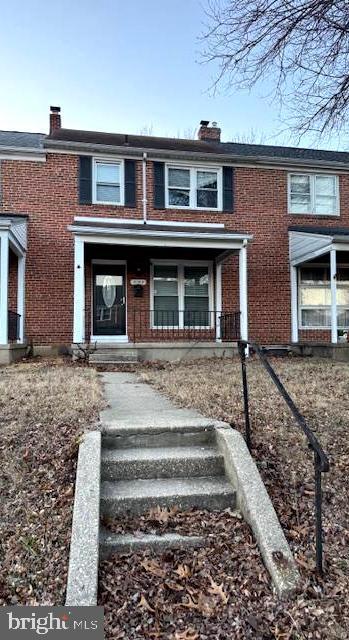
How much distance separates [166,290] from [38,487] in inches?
384

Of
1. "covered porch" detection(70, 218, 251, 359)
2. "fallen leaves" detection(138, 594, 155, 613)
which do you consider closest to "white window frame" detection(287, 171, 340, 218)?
"covered porch" detection(70, 218, 251, 359)

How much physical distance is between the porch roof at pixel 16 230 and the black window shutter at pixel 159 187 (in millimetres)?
3448

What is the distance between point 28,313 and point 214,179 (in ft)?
20.4

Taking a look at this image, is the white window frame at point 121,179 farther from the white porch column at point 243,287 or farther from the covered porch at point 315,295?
the covered porch at point 315,295

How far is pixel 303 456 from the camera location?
12.4 ft

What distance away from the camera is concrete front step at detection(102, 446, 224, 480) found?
11.0 feet

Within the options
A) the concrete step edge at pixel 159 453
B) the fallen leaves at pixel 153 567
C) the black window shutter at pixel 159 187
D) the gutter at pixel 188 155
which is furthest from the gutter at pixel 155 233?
the fallen leaves at pixel 153 567

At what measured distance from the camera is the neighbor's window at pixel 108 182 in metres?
12.2

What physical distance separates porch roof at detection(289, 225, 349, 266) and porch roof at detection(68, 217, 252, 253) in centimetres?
183

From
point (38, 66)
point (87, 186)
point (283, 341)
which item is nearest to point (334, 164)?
point (283, 341)

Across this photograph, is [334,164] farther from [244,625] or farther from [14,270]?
[244,625]

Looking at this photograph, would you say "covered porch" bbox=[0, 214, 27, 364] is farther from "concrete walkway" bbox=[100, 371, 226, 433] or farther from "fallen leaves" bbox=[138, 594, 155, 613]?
"fallen leaves" bbox=[138, 594, 155, 613]

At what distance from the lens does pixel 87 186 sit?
472 inches

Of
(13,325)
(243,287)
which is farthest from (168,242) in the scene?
(13,325)
